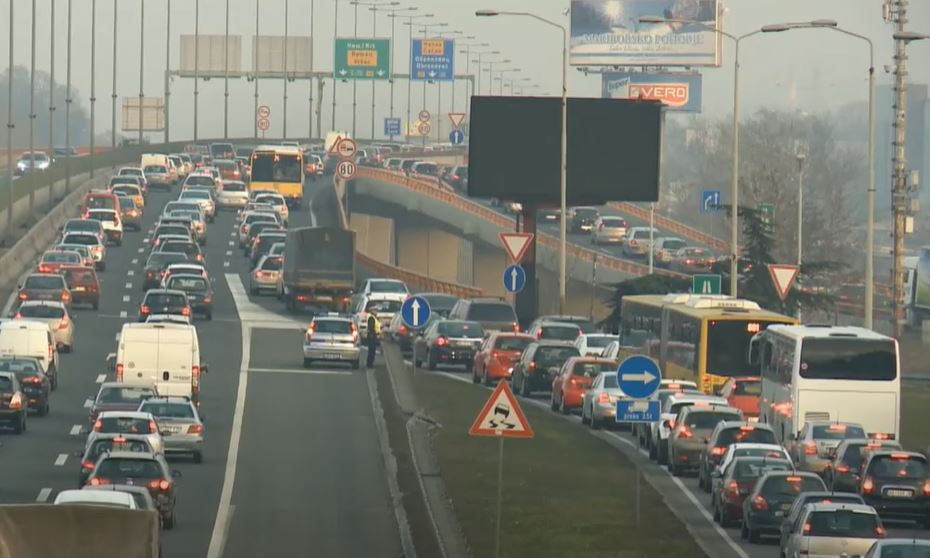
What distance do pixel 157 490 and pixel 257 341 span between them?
33.5m

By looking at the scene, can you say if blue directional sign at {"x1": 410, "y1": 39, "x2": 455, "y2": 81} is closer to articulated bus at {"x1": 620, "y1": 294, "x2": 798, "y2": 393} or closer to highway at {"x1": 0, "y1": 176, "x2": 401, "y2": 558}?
highway at {"x1": 0, "y1": 176, "x2": 401, "y2": 558}

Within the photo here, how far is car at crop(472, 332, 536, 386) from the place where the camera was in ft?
192

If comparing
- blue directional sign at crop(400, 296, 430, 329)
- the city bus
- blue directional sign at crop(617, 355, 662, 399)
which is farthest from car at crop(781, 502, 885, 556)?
the city bus

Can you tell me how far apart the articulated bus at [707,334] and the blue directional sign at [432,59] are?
358 feet

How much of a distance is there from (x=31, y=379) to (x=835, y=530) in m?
24.7

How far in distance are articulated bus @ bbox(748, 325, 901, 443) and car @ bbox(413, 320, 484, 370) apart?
1912cm

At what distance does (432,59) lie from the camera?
165750 millimetres

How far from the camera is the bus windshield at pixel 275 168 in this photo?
118688 millimetres

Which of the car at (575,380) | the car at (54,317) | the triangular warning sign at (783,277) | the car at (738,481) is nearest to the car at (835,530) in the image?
the car at (738,481)

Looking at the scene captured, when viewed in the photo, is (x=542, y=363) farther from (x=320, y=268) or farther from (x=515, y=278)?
→ (x=320, y=268)

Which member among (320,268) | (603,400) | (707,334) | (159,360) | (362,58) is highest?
(362,58)

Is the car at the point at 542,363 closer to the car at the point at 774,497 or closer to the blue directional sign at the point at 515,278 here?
the blue directional sign at the point at 515,278

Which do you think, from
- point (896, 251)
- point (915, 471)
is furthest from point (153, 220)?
point (915, 471)

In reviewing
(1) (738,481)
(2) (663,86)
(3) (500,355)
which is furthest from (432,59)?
(1) (738,481)
